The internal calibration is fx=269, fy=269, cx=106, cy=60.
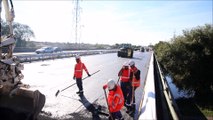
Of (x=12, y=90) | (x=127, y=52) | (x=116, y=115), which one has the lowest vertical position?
(x=116, y=115)

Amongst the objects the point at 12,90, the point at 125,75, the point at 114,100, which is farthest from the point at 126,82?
the point at 12,90

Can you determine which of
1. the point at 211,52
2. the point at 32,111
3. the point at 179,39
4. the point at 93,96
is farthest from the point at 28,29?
the point at 32,111

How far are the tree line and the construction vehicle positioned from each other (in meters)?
20.4

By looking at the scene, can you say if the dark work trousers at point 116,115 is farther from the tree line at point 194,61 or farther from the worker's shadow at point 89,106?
the tree line at point 194,61

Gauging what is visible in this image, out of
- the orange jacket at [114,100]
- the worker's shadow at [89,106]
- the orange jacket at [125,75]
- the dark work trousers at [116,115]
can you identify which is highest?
the orange jacket at [125,75]

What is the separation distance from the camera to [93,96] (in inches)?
482

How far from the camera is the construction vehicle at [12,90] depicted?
6.84 metres

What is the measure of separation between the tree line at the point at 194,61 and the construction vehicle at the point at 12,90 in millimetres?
20406

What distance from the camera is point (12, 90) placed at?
279 inches

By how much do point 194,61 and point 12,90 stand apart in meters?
22.2

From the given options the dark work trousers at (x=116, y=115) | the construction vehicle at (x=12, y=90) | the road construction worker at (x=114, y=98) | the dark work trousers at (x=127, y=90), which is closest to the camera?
the construction vehicle at (x=12, y=90)

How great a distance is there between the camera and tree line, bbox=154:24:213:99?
25531 mm

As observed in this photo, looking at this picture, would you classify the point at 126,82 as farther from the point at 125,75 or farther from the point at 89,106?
the point at 89,106

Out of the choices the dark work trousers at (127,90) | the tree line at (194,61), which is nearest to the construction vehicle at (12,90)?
the dark work trousers at (127,90)
